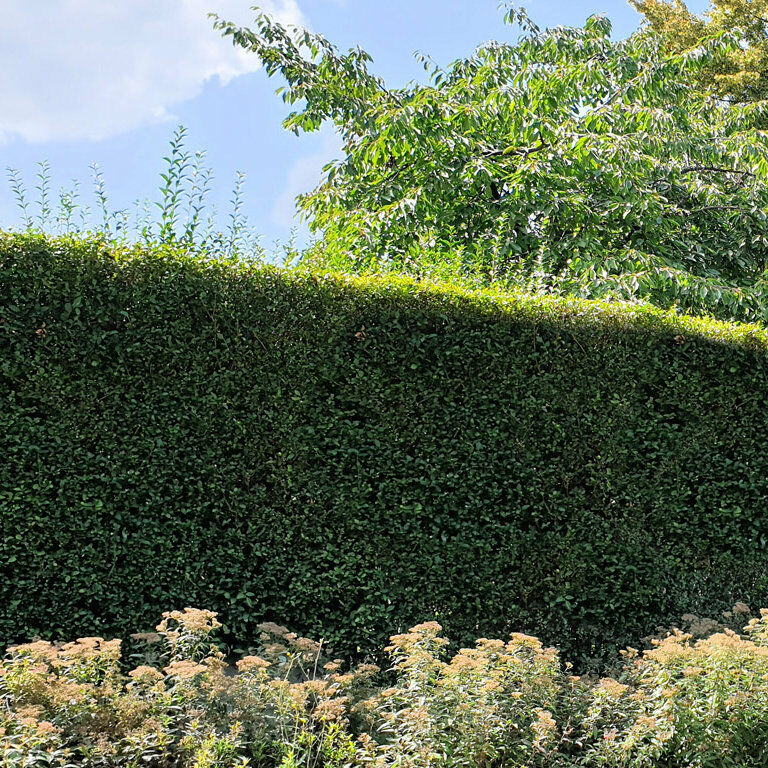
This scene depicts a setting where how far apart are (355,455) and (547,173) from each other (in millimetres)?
5490

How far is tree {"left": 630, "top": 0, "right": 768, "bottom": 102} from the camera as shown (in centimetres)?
1809

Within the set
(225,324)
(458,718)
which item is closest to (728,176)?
(225,324)

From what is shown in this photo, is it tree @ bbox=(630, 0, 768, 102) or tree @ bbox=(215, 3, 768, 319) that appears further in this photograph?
tree @ bbox=(630, 0, 768, 102)

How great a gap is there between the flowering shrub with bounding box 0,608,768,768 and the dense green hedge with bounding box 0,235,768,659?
843 millimetres

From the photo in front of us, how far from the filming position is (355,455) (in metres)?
5.06

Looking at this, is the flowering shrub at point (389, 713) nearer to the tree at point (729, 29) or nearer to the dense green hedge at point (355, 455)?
the dense green hedge at point (355, 455)

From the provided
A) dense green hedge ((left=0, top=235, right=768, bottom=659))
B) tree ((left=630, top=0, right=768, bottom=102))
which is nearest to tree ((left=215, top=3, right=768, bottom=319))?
dense green hedge ((left=0, top=235, right=768, bottom=659))

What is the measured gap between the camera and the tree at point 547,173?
29.5 ft

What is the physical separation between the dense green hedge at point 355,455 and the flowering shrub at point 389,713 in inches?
33.2

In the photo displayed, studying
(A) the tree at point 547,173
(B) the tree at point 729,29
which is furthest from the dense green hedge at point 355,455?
(B) the tree at point 729,29

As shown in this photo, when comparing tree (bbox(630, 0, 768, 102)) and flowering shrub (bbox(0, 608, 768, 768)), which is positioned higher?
tree (bbox(630, 0, 768, 102))

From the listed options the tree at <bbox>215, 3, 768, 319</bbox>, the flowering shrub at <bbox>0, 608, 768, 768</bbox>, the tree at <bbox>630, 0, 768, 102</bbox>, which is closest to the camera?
the flowering shrub at <bbox>0, 608, 768, 768</bbox>

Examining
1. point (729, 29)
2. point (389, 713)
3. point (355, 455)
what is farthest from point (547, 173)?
point (729, 29)

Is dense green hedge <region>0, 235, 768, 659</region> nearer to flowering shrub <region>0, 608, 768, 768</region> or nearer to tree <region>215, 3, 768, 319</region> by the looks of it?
flowering shrub <region>0, 608, 768, 768</region>
